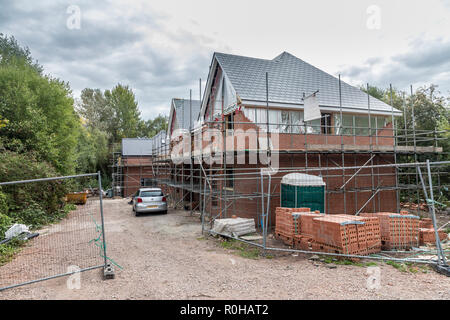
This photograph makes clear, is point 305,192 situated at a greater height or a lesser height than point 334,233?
greater

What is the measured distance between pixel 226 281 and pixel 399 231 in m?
5.44

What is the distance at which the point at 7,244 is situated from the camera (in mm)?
8156

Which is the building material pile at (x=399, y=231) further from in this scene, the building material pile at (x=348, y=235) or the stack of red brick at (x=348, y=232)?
the building material pile at (x=348, y=235)

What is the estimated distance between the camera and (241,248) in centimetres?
815

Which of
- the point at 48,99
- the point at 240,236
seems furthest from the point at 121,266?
the point at 48,99

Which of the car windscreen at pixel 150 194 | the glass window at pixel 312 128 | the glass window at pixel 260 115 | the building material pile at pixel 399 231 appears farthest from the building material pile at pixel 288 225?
the car windscreen at pixel 150 194

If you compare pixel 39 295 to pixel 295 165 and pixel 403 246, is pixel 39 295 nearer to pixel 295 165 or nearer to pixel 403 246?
pixel 403 246

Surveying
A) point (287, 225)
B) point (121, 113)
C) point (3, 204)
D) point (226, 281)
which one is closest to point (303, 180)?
point (287, 225)

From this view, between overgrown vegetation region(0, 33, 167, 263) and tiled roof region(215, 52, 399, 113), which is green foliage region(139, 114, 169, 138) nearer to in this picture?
overgrown vegetation region(0, 33, 167, 263)

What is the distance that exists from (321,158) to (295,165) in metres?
1.56

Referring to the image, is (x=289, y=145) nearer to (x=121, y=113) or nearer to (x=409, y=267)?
(x=409, y=267)

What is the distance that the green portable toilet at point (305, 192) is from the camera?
35.1ft

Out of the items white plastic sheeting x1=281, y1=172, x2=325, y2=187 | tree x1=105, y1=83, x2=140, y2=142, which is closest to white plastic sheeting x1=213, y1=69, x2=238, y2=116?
white plastic sheeting x1=281, y1=172, x2=325, y2=187

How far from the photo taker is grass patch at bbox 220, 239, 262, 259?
746 centimetres
